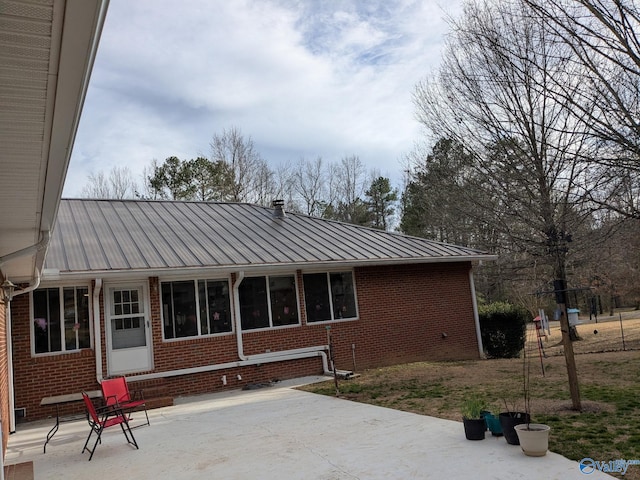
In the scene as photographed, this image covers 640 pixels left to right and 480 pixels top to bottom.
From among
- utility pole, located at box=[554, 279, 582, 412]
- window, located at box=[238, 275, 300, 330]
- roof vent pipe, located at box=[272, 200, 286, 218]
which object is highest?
roof vent pipe, located at box=[272, 200, 286, 218]

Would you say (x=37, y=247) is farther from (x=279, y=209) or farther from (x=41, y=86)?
(x=279, y=209)

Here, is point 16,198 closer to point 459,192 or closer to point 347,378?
point 347,378

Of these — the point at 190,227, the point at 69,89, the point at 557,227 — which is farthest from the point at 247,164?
the point at 69,89

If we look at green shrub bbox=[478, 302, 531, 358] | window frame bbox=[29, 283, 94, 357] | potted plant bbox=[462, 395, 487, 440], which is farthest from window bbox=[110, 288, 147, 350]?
green shrub bbox=[478, 302, 531, 358]

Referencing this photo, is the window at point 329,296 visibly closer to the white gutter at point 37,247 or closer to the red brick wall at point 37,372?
the red brick wall at point 37,372

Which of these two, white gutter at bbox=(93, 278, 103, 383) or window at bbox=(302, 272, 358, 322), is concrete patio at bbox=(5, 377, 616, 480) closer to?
white gutter at bbox=(93, 278, 103, 383)

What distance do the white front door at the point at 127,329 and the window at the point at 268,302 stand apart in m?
2.20

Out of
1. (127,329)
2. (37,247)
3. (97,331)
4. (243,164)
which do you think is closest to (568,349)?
(37,247)

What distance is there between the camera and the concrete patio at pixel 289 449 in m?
5.19

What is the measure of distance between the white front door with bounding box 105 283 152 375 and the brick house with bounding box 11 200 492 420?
0.02 meters

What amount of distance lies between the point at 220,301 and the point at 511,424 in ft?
25.2

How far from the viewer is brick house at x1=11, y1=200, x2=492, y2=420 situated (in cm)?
1023

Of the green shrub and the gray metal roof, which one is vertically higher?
the gray metal roof

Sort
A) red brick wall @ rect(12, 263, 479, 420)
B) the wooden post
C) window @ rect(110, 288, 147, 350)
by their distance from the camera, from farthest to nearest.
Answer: window @ rect(110, 288, 147, 350) → red brick wall @ rect(12, 263, 479, 420) → the wooden post
